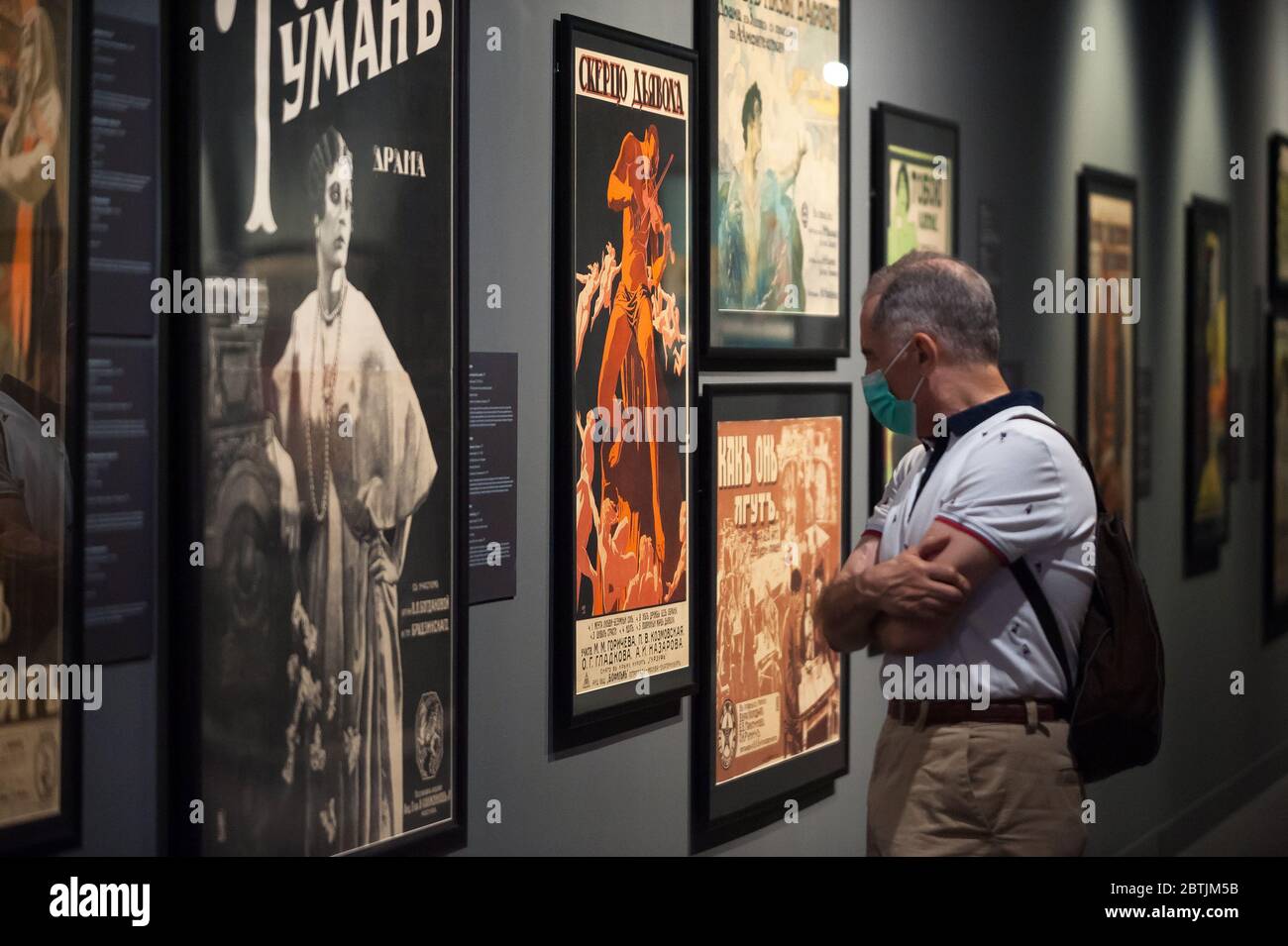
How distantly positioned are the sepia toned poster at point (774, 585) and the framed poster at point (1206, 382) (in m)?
3.26

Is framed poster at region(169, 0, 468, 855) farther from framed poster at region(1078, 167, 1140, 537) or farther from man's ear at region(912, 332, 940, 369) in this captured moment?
framed poster at region(1078, 167, 1140, 537)

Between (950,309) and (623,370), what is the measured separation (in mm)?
953

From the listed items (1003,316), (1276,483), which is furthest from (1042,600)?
(1276,483)

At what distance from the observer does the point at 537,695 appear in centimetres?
342

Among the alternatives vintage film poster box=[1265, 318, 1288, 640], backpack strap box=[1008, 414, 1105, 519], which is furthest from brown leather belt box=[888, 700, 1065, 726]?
vintage film poster box=[1265, 318, 1288, 640]

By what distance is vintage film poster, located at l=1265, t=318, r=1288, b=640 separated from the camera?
815 cm

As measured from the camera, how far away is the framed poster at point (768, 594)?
13.1 ft

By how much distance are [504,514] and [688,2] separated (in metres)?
1.46

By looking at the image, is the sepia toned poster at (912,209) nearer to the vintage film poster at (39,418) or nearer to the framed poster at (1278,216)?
the vintage film poster at (39,418)

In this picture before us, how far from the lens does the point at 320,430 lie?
2.81m

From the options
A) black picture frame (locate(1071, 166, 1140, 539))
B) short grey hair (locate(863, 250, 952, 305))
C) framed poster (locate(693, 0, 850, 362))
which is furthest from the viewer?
black picture frame (locate(1071, 166, 1140, 539))

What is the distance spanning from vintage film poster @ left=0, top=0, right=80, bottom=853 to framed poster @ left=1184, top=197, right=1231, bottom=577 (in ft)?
19.1

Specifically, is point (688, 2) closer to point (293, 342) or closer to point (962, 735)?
point (293, 342)

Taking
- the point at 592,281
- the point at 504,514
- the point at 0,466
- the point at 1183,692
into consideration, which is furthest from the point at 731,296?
the point at 1183,692
